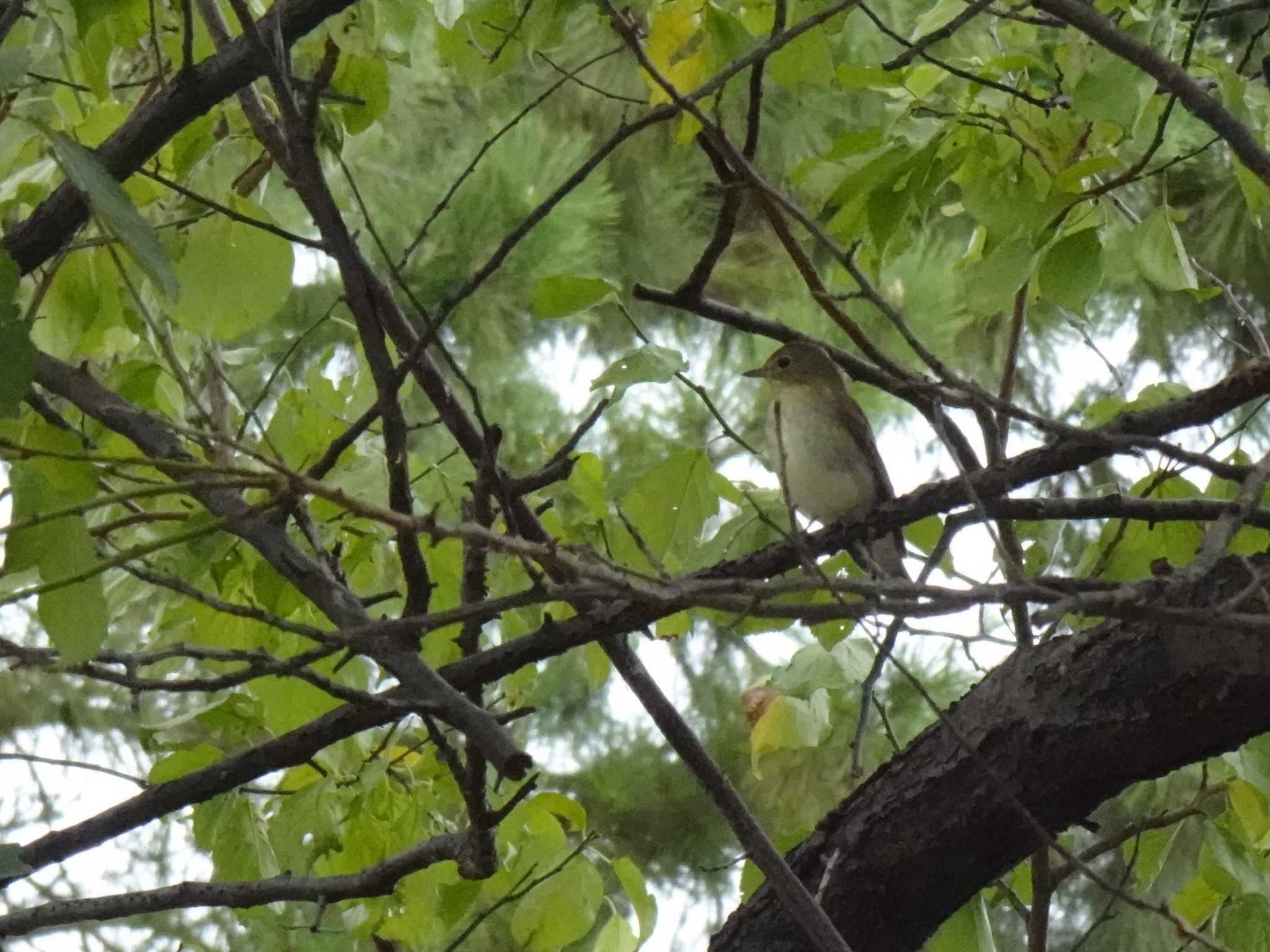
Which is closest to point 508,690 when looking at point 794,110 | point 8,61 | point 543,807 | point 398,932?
Result: point 543,807

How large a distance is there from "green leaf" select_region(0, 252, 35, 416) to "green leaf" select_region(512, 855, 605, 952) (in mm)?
852

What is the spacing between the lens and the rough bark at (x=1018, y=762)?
132 centimetres

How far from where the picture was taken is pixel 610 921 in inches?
59.9

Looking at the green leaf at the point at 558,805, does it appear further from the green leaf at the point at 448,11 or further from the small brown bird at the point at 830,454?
the small brown bird at the point at 830,454

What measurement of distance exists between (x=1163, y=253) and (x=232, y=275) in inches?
34.1

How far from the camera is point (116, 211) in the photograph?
71cm

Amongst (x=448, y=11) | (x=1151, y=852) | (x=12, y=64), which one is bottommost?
(x=1151, y=852)

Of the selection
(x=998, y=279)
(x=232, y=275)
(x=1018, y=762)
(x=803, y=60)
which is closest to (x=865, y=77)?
(x=803, y=60)

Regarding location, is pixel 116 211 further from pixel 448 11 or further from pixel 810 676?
pixel 810 676

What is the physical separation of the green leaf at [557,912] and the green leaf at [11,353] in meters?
0.85

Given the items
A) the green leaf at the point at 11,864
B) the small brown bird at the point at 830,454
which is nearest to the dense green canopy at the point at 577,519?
the green leaf at the point at 11,864

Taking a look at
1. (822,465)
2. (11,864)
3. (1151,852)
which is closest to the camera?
(11,864)

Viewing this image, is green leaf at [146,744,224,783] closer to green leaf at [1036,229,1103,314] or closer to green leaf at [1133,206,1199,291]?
green leaf at [1036,229,1103,314]

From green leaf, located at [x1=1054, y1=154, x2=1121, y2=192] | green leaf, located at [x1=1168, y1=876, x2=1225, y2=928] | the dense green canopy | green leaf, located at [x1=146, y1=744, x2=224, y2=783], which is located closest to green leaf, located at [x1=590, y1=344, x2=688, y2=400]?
the dense green canopy
